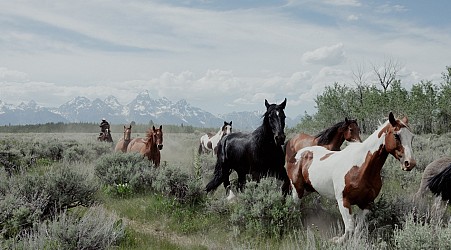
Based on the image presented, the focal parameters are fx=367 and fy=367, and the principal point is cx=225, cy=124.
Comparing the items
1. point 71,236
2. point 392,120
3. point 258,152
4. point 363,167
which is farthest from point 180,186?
point 392,120

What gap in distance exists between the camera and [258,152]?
7969 mm

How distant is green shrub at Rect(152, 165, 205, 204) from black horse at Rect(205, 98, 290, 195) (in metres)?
0.47

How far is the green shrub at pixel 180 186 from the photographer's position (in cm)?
801

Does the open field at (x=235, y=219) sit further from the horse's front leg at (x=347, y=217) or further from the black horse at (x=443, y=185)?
the black horse at (x=443, y=185)

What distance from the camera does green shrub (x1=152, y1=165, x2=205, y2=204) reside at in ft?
26.3

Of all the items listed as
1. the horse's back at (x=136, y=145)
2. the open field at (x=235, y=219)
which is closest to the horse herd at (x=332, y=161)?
the open field at (x=235, y=219)

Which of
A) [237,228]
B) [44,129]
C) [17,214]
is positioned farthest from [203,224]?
[44,129]

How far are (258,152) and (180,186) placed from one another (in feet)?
6.24

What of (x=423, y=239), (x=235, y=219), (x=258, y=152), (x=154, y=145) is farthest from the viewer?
(x=154, y=145)

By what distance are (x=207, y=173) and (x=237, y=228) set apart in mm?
5403

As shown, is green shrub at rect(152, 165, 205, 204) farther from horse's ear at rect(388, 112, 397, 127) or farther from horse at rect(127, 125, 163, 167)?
horse's ear at rect(388, 112, 397, 127)

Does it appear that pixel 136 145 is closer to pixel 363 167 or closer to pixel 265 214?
pixel 265 214

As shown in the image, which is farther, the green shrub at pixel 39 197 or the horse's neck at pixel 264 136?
the horse's neck at pixel 264 136

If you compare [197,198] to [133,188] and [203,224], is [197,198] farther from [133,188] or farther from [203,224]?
[133,188]
